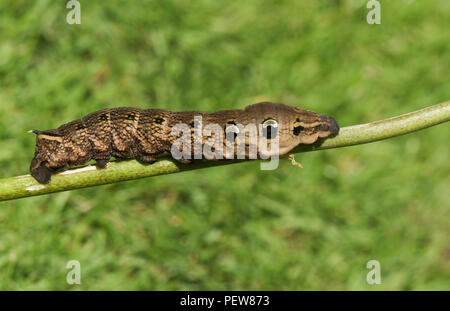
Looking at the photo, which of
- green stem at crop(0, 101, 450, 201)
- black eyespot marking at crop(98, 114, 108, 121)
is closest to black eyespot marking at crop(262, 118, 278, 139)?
green stem at crop(0, 101, 450, 201)

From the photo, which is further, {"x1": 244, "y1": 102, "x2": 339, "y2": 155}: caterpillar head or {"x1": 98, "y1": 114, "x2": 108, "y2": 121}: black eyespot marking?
{"x1": 98, "y1": 114, "x2": 108, "y2": 121}: black eyespot marking

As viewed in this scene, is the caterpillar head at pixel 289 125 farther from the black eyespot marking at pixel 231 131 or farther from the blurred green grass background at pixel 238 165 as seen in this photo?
the blurred green grass background at pixel 238 165

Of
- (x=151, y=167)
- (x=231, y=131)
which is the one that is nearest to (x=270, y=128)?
(x=231, y=131)

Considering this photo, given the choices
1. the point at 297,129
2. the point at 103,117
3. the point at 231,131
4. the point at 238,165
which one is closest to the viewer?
the point at 297,129

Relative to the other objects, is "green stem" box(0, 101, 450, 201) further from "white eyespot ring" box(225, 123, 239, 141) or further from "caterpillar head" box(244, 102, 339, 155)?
"white eyespot ring" box(225, 123, 239, 141)

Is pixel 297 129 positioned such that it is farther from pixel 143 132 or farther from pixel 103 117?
pixel 103 117

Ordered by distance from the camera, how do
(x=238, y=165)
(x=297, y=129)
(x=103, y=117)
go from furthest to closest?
(x=238, y=165) → (x=103, y=117) → (x=297, y=129)

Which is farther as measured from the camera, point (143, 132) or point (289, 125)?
point (143, 132)

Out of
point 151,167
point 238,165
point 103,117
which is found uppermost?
point 238,165
